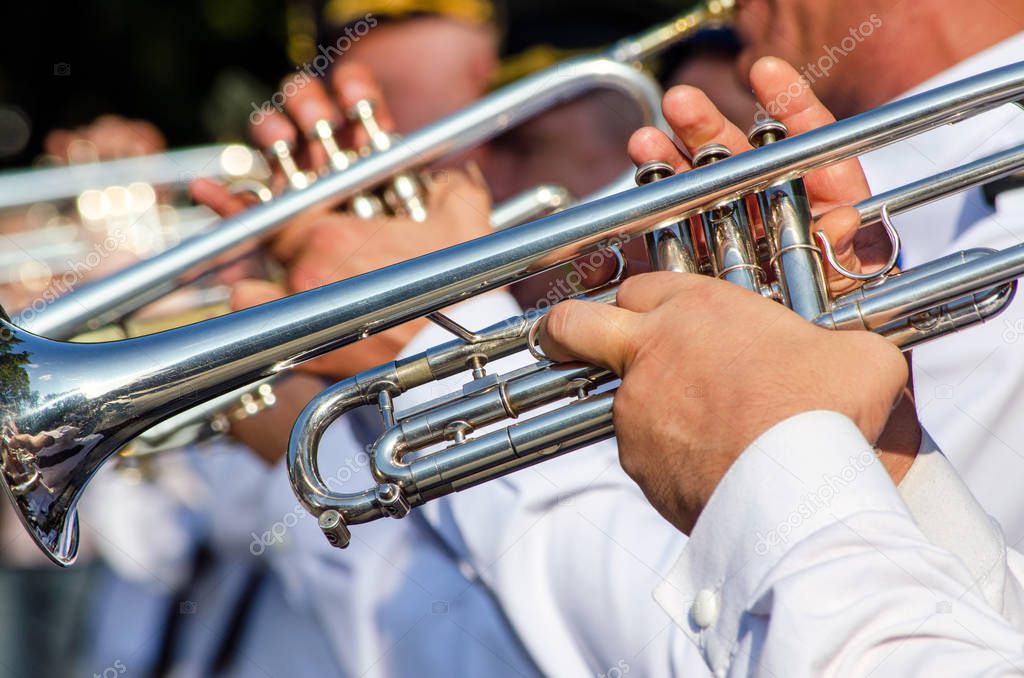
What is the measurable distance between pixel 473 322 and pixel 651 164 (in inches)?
18.7

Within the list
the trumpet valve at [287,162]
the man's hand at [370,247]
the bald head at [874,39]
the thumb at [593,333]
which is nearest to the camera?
the thumb at [593,333]

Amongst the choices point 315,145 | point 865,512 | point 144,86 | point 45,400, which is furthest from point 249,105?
point 865,512

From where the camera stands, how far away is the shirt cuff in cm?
80

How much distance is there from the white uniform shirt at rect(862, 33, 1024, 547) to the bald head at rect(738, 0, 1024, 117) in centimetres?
6

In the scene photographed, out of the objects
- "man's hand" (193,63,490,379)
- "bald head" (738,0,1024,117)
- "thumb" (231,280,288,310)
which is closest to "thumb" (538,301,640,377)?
"man's hand" (193,63,490,379)

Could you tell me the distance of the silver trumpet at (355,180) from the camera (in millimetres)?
1670

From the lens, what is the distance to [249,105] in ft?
13.8

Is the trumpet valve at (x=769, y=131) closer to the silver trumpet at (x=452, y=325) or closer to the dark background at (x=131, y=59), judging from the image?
the silver trumpet at (x=452, y=325)

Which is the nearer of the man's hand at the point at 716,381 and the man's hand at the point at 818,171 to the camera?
the man's hand at the point at 716,381

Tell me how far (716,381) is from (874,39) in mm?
863

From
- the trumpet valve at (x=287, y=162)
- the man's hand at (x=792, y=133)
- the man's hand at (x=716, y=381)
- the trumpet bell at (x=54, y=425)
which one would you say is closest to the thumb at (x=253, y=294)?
the trumpet valve at (x=287, y=162)

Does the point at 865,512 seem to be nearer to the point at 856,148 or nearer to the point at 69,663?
the point at 856,148

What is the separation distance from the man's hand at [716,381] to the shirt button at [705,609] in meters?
0.06

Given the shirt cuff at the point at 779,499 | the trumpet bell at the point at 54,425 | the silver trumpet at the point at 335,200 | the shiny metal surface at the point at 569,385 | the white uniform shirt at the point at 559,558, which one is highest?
the silver trumpet at the point at 335,200
